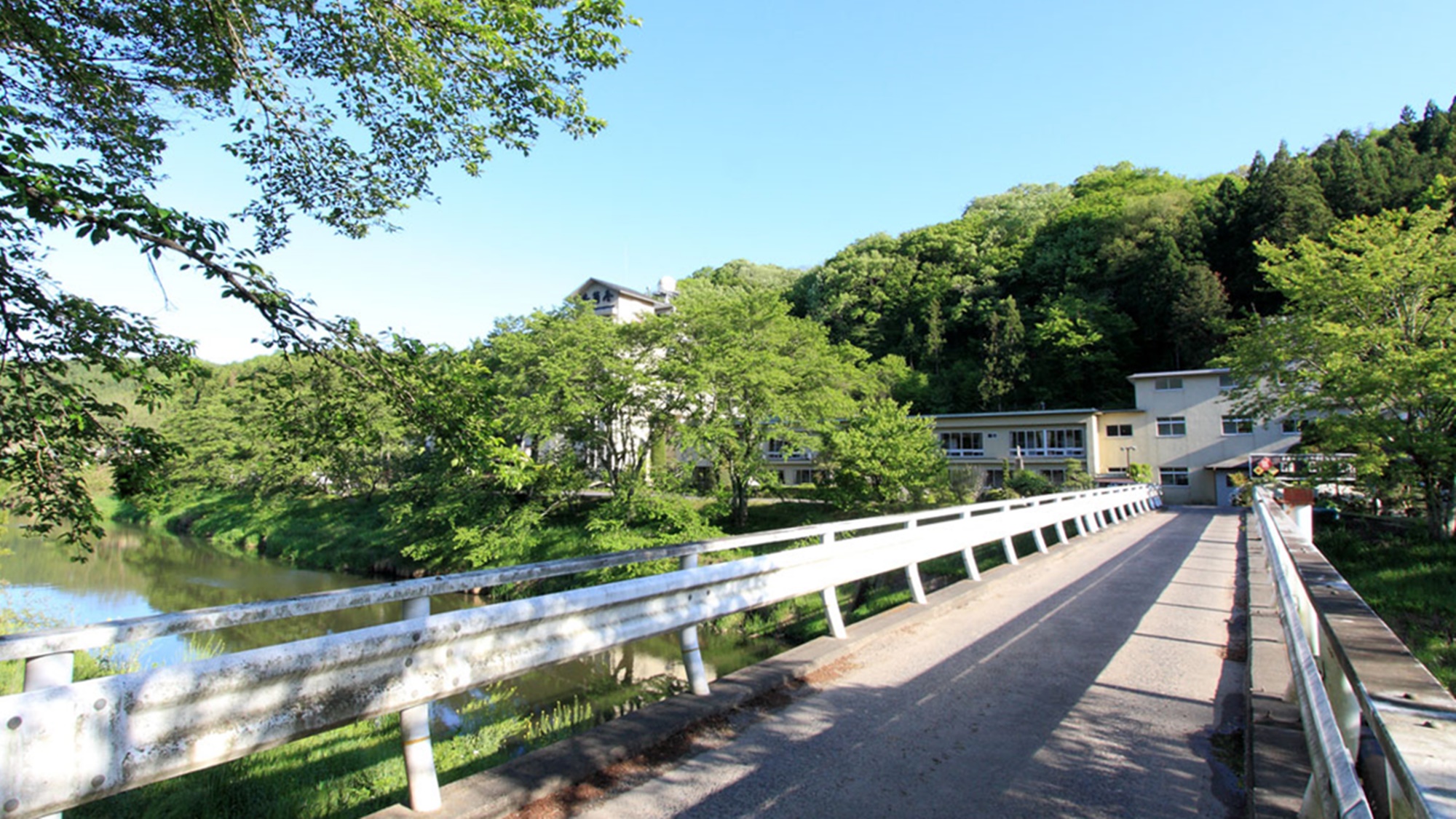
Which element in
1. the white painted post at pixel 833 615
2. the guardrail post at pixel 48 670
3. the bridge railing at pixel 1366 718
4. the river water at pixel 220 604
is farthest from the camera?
the river water at pixel 220 604

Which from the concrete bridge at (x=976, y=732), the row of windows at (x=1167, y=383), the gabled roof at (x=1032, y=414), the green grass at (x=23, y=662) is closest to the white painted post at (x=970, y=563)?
the concrete bridge at (x=976, y=732)

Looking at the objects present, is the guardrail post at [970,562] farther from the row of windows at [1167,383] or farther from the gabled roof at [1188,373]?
the row of windows at [1167,383]

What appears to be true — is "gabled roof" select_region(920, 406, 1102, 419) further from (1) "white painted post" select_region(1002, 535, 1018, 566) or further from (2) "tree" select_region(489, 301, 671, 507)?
(1) "white painted post" select_region(1002, 535, 1018, 566)

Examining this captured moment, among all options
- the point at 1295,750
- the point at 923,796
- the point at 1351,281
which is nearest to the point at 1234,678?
the point at 1295,750

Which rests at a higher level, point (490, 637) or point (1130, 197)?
point (1130, 197)

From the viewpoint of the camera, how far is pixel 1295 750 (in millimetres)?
3133

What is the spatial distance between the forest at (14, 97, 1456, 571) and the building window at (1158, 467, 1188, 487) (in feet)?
26.6

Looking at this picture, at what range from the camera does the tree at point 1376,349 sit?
15023mm

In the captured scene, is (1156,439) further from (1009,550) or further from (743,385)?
(1009,550)

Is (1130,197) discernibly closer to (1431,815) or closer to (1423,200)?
Answer: (1423,200)

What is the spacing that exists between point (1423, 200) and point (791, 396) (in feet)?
156

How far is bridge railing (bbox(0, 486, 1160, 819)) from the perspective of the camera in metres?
1.78

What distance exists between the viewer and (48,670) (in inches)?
79.0

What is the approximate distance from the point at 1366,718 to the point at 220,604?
2553 cm
